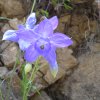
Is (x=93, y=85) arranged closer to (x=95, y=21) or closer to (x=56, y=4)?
(x=95, y=21)

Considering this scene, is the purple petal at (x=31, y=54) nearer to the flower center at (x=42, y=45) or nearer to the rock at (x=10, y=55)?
the flower center at (x=42, y=45)

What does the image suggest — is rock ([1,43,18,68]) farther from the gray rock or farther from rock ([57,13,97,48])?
rock ([57,13,97,48])

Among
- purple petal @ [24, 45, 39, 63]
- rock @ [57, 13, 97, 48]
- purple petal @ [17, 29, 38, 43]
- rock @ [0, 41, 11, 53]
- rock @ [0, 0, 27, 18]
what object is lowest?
rock @ [57, 13, 97, 48]

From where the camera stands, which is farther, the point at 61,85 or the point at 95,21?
the point at 95,21

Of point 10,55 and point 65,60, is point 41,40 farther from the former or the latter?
point 65,60

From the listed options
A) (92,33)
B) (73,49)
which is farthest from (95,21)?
(73,49)

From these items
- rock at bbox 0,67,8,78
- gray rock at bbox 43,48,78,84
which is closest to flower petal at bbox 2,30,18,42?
rock at bbox 0,67,8,78
